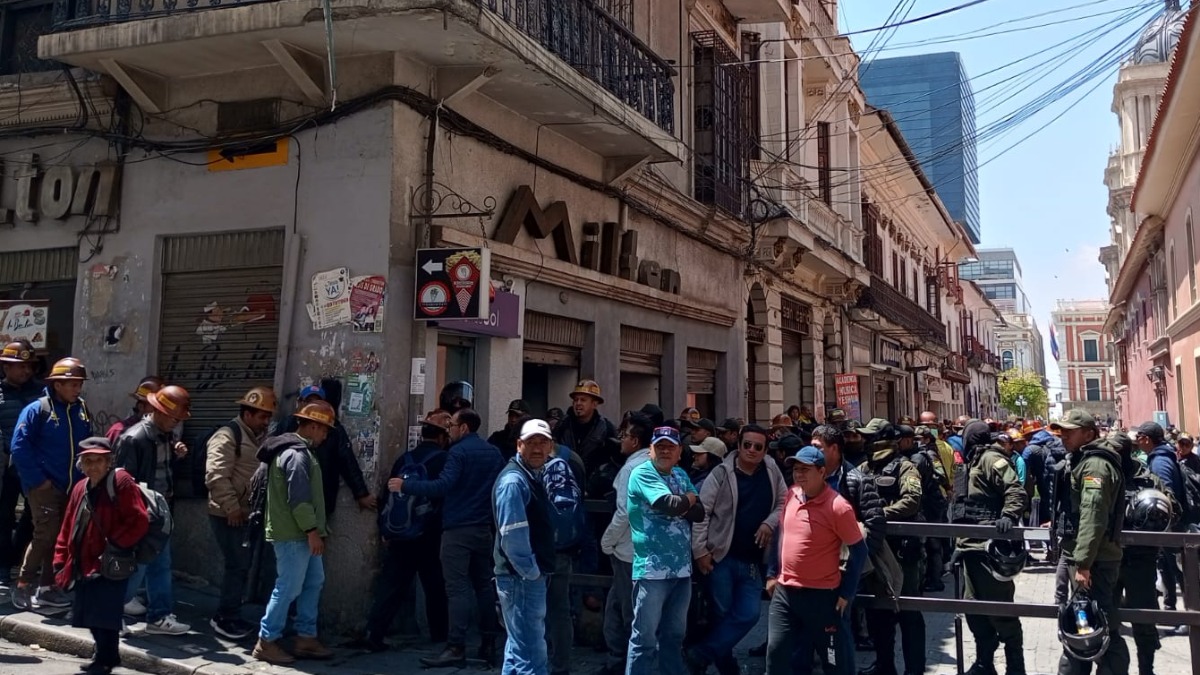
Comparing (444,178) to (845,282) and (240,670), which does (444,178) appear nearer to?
(240,670)

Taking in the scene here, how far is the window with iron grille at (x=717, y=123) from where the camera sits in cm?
1380

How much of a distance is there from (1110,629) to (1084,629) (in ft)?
1.09

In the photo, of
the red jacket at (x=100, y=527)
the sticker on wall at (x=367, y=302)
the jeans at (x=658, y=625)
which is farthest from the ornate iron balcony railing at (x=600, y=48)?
the jeans at (x=658, y=625)

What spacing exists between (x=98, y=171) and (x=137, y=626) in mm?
4502

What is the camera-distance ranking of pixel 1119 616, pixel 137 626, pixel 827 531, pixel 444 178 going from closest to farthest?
pixel 827 531
pixel 1119 616
pixel 137 626
pixel 444 178

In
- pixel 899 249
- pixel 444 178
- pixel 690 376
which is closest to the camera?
pixel 444 178

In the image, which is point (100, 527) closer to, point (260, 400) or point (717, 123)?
point (260, 400)

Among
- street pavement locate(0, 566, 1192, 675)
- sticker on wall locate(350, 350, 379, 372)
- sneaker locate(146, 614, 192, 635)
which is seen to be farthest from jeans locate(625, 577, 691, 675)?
sneaker locate(146, 614, 192, 635)

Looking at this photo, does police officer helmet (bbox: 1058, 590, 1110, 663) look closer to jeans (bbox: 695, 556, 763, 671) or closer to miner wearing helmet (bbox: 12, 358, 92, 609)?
jeans (bbox: 695, 556, 763, 671)

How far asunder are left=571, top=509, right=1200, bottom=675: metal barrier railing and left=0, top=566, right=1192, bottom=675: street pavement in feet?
3.08

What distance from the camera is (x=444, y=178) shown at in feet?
26.6

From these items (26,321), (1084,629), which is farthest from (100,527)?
(1084,629)

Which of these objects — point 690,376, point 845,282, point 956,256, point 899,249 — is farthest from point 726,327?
point 956,256

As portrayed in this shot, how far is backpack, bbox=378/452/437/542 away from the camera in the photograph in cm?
663
